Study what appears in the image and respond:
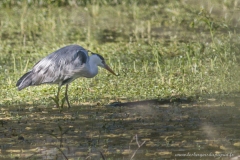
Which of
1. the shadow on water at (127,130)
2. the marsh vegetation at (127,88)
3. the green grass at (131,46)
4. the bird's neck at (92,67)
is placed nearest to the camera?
the shadow on water at (127,130)

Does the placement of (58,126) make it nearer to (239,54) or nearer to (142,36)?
(239,54)

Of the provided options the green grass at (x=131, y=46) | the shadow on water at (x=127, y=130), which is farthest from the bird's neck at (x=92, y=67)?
the shadow on water at (x=127, y=130)

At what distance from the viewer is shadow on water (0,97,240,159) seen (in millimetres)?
6230

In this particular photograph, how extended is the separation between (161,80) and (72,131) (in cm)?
A: 269

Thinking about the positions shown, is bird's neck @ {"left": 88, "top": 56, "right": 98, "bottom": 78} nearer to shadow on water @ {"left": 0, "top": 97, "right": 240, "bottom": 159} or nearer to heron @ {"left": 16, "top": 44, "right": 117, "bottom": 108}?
heron @ {"left": 16, "top": 44, "right": 117, "bottom": 108}

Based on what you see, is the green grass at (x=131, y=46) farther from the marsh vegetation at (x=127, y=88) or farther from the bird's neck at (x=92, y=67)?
the bird's neck at (x=92, y=67)

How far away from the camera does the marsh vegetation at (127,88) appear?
6594mm

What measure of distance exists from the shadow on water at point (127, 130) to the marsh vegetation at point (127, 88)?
0.03ft

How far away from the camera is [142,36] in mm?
13211

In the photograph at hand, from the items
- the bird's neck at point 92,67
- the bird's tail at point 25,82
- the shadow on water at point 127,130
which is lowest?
the shadow on water at point 127,130

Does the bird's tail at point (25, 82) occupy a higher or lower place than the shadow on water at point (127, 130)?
higher

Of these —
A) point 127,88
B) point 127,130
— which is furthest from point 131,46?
point 127,130

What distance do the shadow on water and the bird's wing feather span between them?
1.47 ft

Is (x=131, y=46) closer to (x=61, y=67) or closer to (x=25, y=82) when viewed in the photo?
(x=61, y=67)
